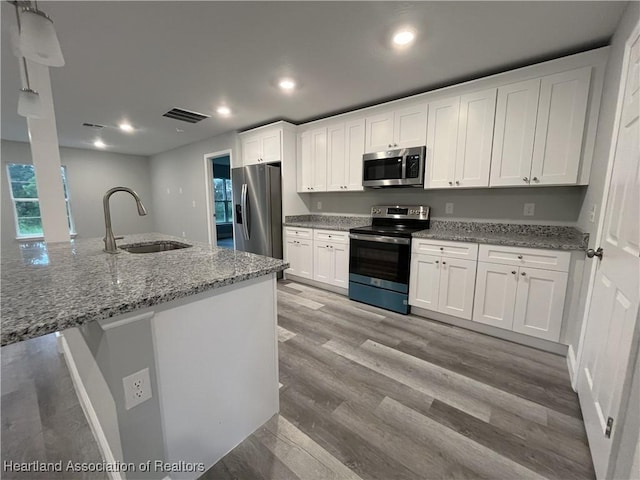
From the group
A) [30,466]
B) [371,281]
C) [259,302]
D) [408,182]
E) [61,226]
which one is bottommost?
[30,466]

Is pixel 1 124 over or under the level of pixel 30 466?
over

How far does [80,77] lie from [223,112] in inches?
55.8

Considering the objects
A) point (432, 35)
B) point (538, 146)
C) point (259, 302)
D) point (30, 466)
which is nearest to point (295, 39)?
point (432, 35)

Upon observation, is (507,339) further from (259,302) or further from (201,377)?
(201,377)

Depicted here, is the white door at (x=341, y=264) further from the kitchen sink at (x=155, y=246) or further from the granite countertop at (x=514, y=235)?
the kitchen sink at (x=155, y=246)

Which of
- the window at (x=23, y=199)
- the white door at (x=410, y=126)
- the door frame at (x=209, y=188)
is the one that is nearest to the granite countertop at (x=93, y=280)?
the white door at (x=410, y=126)

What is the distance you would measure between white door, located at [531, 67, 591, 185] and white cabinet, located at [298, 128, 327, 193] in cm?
232

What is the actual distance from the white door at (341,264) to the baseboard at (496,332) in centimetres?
90

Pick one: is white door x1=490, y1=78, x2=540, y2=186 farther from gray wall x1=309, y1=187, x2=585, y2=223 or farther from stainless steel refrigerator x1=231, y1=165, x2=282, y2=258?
stainless steel refrigerator x1=231, y1=165, x2=282, y2=258

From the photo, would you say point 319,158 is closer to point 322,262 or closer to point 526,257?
point 322,262

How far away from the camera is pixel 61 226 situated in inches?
79.7

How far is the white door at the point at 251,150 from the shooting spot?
13.6 feet

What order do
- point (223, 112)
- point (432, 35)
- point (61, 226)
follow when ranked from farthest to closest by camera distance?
point (223, 112) → point (61, 226) → point (432, 35)

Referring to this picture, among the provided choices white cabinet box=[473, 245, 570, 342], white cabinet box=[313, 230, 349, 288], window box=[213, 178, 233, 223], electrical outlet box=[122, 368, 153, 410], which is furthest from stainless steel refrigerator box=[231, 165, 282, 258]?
window box=[213, 178, 233, 223]
